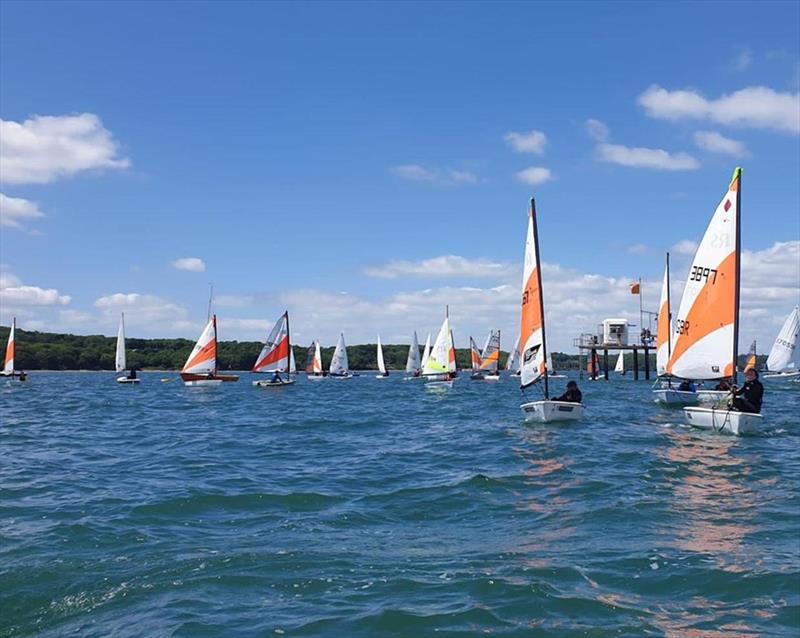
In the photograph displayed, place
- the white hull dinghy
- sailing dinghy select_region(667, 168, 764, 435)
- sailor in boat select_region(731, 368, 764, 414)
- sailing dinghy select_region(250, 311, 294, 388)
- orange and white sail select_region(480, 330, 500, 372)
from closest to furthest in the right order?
the white hull dinghy, sailor in boat select_region(731, 368, 764, 414), sailing dinghy select_region(667, 168, 764, 435), sailing dinghy select_region(250, 311, 294, 388), orange and white sail select_region(480, 330, 500, 372)

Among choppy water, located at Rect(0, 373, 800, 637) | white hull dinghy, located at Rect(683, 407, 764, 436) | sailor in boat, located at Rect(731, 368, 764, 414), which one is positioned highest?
sailor in boat, located at Rect(731, 368, 764, 414)

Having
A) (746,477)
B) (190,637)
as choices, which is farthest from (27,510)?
(746,477)

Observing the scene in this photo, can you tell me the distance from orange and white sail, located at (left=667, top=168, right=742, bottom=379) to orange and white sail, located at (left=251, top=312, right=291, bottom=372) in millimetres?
44881

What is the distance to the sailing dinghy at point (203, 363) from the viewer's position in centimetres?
6059

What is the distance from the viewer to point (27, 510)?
11.4m

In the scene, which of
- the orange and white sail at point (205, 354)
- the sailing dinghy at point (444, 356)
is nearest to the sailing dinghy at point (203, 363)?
the orange and white sail at point (205, 354)

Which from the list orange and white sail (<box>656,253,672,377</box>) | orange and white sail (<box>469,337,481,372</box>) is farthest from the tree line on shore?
orange and white sail (<box>656,253,672,377</box>)

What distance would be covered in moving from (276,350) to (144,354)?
318 feet

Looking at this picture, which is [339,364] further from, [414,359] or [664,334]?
[664,334]

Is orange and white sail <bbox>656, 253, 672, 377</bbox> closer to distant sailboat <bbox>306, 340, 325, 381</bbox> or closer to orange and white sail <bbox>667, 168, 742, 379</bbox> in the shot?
orange and white sail <bbox>667, 168, 742, 379</bbox>

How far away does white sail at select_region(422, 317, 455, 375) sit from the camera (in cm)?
6569

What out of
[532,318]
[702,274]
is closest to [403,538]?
[702,274]

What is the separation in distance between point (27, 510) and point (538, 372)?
1849 centimetres

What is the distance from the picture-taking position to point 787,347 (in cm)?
6800
